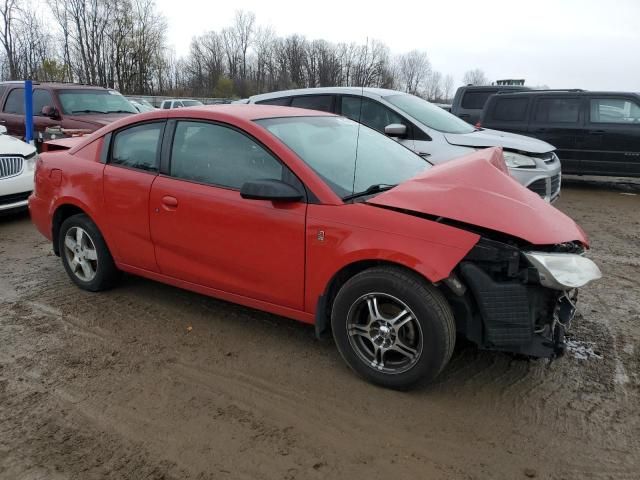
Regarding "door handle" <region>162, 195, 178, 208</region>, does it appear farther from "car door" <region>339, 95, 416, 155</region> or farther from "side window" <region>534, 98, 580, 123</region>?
"side window" <region>534, 98, 580, 123</region>

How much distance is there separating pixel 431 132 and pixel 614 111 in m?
5.35

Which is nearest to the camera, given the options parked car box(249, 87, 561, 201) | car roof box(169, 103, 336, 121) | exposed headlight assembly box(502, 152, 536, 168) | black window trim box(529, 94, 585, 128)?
car roof box(169, 103, 336, 121)

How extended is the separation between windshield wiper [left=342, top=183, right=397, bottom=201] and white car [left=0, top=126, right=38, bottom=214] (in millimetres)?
5666

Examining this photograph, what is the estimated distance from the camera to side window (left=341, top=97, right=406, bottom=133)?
6.95 metres

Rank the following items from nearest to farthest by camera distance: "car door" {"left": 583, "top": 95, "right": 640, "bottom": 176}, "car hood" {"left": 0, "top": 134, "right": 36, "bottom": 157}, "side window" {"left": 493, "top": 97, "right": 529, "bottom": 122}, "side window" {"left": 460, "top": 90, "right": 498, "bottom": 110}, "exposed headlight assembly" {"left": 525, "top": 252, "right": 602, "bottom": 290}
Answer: "exposed headlight assembly" {"left": 525, "top": 252, "right": 602, "bottom": 290} → "car hood" {"left": 0, "top": 134, "right": 36, "bottom": 157} → "car door" {"left": 583, "top": 95, "right": 640, "bottom": 176} → "side window" {"left": 493, "top": 97, "right": 529, "bottom": 122} → "side window" {"left": 460, "top": 90, "right": 498, "bottom": 110}

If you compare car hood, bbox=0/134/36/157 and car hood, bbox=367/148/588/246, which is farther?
car hood, bbox=0/134/36/157

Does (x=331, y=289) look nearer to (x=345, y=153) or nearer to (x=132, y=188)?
(x=345, y=153)

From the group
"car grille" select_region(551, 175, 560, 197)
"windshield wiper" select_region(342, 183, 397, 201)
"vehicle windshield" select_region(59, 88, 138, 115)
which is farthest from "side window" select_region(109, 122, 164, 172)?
"vehicle windshield" select_region(59, 88, 138, 115)

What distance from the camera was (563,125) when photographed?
1027cm

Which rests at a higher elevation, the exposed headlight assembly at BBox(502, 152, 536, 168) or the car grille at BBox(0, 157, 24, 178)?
the exposed headlight assembly at BBox(502, 152, 536, 168)

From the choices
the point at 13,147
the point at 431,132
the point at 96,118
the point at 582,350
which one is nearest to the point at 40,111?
the point at 96,118

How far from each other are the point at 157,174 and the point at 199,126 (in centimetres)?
49

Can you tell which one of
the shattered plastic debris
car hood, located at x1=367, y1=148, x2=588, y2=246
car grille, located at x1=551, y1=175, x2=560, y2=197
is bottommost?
the shattered plastic debris

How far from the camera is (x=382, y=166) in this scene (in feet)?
A: 12.3
